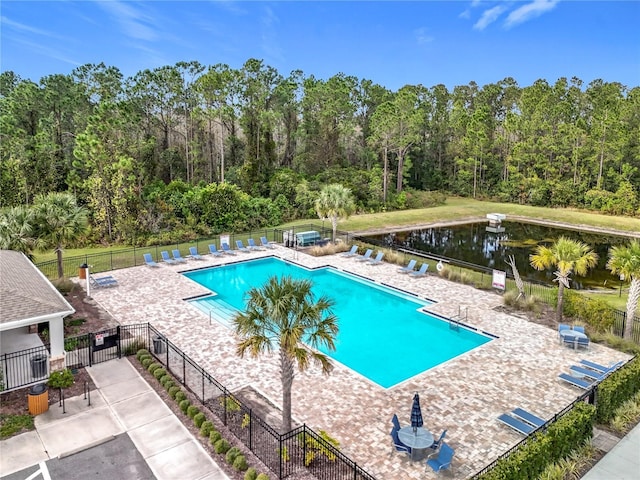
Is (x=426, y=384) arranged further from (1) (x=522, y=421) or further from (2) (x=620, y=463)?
(2) (x=620, y=463)

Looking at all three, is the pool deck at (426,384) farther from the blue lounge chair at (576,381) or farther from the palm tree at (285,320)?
the palm tree at (285,320)

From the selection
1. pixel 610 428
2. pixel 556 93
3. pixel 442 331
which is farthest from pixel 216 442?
pixel 556 93

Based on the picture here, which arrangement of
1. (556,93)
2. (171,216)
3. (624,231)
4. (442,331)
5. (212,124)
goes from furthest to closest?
(556,93)
(212,124)
(624,231)
(171,216)
(442,331)

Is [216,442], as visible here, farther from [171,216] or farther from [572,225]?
[572,225]

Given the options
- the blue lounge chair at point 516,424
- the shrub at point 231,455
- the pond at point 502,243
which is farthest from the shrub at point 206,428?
the pond at point 502,243

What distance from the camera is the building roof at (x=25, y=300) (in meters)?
11.8

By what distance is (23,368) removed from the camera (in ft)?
41.4

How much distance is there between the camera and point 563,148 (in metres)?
54.4

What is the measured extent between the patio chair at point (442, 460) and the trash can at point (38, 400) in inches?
352

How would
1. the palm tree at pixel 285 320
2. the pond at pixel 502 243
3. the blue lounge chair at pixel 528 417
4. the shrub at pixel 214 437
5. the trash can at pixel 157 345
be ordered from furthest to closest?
1. the pond at pixel 502 243
2. the trash can at pixel 157 345
3. the blue lounge chair at pixel 528 417
4. the shrub at pixel 214 437
5. the palm tree at pixel 285 320

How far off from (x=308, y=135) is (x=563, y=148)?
99.1 feet

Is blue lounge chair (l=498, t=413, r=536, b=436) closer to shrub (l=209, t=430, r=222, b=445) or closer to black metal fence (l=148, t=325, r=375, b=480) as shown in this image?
black metal fence (l=148, t=325, r=375, b=480)

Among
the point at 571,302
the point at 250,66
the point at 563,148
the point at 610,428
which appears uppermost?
the point at 250,66

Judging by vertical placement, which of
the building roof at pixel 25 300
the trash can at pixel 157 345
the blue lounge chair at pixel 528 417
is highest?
the building roof at pixel 25 300
